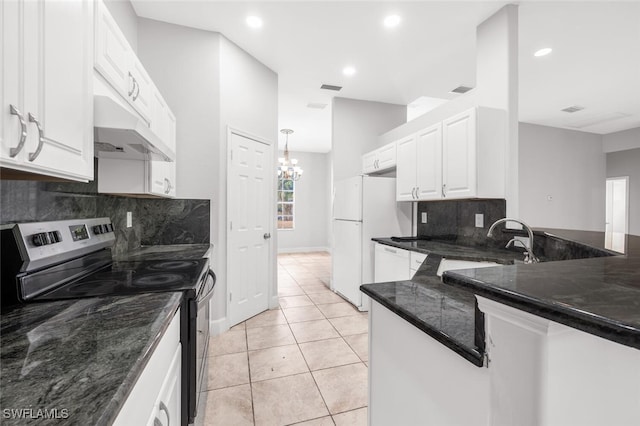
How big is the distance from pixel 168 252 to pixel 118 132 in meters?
1.33

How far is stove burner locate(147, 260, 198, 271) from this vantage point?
5.58 ft

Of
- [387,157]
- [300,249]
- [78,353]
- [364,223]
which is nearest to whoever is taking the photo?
[78,353]

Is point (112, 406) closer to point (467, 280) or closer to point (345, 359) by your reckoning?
point (467, 280)

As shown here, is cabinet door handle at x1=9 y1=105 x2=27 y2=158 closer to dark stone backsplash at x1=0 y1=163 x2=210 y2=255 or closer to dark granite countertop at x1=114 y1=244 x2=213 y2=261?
dark stone backsplash at x1=0 y1=163 x2=210 y2=255

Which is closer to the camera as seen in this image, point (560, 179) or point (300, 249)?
point (560, 179)

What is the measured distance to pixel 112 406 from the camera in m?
0.53

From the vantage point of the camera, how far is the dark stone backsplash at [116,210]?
124cm

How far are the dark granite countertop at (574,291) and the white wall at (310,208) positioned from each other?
25.4ft

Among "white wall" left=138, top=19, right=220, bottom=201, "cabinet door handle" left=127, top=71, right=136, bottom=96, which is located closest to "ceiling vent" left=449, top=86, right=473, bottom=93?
"white wall" left=138, top=19, right=220, bottom=201

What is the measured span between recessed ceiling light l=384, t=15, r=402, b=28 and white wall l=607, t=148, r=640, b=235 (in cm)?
650

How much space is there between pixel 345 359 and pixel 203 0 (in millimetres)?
3329

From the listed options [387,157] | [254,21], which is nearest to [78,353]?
[254,21]

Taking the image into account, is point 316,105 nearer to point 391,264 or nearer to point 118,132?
point 391,264

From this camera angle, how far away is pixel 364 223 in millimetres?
3607
